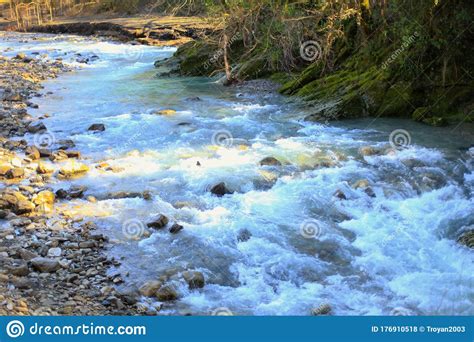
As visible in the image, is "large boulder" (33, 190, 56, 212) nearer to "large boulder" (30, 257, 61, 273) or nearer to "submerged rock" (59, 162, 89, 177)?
"submerged rock" (59, 162, 89, 177)

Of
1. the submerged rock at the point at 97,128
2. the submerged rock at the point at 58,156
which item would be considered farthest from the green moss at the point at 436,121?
the submerged rock at the point at 58,156

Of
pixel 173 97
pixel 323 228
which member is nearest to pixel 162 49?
pixel 173 97

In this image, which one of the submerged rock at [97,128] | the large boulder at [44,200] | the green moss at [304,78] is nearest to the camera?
the large boulder at [44,200]

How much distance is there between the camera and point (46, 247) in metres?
5.91

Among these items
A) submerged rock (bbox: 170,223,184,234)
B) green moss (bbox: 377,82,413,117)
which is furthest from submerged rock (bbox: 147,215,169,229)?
green moss (bbox: 377,82,413,117)

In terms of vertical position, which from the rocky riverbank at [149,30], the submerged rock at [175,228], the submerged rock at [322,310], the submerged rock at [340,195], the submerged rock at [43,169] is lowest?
the submerged rock at [322,310]

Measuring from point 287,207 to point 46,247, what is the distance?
3.29 meters

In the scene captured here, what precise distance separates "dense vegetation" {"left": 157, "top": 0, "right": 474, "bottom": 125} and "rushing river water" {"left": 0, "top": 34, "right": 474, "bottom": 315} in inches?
29.6

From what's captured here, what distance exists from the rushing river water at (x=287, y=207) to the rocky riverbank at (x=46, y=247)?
1.12 feet

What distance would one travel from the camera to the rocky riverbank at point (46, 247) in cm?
478

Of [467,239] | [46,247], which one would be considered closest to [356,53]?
[467,239]

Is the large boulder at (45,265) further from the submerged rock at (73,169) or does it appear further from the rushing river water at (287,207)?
the submerged rock at (73,169)

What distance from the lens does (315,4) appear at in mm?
14016

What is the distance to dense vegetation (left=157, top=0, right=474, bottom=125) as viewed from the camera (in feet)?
35.1
